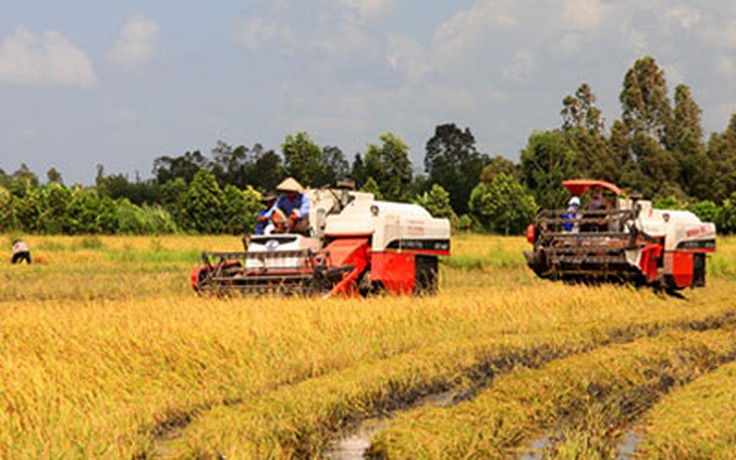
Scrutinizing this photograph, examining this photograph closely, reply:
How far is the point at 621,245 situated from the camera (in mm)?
11672

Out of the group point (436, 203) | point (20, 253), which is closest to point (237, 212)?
point (436, 203)

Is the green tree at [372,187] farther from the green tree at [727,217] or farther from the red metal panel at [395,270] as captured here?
the red metal panel at [395,270]

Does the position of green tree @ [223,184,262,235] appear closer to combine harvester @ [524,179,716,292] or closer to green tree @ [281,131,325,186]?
green tree @ [281,131,325,186]

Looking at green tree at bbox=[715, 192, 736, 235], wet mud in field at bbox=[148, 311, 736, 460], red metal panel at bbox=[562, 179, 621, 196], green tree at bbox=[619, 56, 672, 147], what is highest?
green tree at bbox=[619, 56, 672, 147]

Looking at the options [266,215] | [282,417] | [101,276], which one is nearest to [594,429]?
[282,417]

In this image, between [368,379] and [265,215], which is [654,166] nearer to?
[265,215]

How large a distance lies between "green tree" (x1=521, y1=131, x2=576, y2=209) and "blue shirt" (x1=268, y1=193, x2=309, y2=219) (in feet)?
135

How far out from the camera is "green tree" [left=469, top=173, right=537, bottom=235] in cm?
5206

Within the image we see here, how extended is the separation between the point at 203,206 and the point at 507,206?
58.7ft

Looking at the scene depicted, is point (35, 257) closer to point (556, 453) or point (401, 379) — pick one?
point (401, 379)

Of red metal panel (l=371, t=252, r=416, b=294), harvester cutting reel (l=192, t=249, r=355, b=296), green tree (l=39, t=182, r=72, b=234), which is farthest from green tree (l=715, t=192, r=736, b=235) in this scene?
harvester cutting reel (l=192, t=249, r=355, b=296)

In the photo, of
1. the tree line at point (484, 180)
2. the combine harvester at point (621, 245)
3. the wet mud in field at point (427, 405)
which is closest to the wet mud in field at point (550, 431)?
the wet mud in field at point (427, 405)

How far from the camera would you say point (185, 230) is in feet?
156

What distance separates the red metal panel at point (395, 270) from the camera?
10375mm
